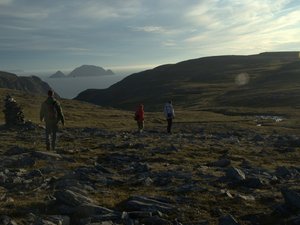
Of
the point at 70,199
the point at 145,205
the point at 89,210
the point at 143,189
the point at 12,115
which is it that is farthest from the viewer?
the point at 12,115

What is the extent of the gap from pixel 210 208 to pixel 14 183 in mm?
6771

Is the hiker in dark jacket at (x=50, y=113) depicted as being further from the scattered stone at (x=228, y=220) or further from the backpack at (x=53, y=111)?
the scattered stone at (x=228, y=220)

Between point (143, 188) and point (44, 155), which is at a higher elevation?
point (44, 155)

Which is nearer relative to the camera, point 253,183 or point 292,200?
point 292,200

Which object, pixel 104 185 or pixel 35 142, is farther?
pixel 35 142

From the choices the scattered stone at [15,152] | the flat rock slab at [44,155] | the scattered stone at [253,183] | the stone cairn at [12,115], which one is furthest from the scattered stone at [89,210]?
the stone cairn at [12,115]

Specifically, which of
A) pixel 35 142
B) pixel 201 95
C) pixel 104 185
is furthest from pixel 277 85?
pixel 104 185

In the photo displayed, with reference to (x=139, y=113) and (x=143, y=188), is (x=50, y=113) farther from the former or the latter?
(x=139, y=113)

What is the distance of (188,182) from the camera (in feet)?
54.1

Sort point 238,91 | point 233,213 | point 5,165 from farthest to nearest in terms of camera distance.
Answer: point 238,91 → point 5,165 → point 233,213

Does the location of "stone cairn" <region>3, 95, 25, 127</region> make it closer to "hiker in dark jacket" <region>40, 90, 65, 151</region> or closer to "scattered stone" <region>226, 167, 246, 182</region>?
"hiker in dark jacket" <region>40, 90, 65, 151</region>

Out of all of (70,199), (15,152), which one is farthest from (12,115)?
(70,199)

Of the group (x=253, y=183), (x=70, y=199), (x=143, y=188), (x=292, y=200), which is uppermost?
(x=70, y=199)

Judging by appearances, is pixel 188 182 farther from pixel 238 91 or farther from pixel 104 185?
pixel 238 91
